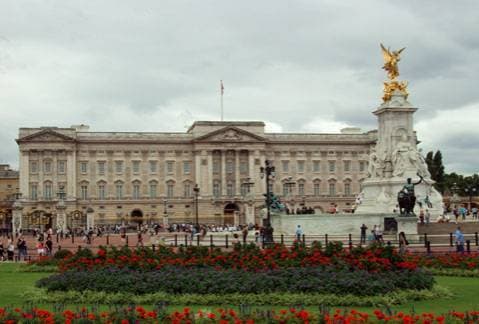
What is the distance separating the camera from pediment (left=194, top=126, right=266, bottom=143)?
9819 cm

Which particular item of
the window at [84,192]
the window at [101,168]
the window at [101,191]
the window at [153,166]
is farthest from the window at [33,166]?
the window at [153,166]

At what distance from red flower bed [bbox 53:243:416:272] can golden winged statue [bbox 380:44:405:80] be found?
3220cm

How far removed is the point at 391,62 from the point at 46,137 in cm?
5805

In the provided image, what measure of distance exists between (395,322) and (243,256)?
7.95 m

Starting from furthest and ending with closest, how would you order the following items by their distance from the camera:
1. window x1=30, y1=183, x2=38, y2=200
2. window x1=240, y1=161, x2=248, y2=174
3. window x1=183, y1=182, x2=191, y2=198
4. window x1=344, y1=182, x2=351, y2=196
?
1. window x1=344, y1=182, x2=351, y2=196
2. window x1=240, y1=161, x2=248, y2=174
3. window x1=183, y1=182, x2=191, y2=198
4. window x1=30, y1=183, x2=38, y2=200

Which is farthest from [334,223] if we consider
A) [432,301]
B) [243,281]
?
[243,281]

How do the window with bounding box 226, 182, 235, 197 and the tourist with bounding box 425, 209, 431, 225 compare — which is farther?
the window with bounding box 226, 182, 235, 197

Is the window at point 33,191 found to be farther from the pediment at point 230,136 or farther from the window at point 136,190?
the pediment at point 230,136

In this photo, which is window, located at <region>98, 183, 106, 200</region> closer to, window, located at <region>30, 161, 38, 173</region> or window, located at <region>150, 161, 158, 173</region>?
window, located at <region>150, 161, 158, 173</region>

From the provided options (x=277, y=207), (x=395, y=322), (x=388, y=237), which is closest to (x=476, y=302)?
(x=395, y=322)

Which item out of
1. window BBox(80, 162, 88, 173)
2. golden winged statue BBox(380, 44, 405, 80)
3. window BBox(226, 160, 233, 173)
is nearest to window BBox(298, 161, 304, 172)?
window BBox(226, 160, 233, 173)

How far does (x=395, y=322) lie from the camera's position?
37.9ft

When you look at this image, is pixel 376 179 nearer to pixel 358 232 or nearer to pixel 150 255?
pixel 358 232

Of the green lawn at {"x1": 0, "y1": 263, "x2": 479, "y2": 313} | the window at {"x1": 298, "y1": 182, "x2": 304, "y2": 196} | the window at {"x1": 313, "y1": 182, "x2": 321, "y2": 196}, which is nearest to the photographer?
the green lawn at {"x1": 0, "y1": 263, "x2": 479, "y2": 313}
